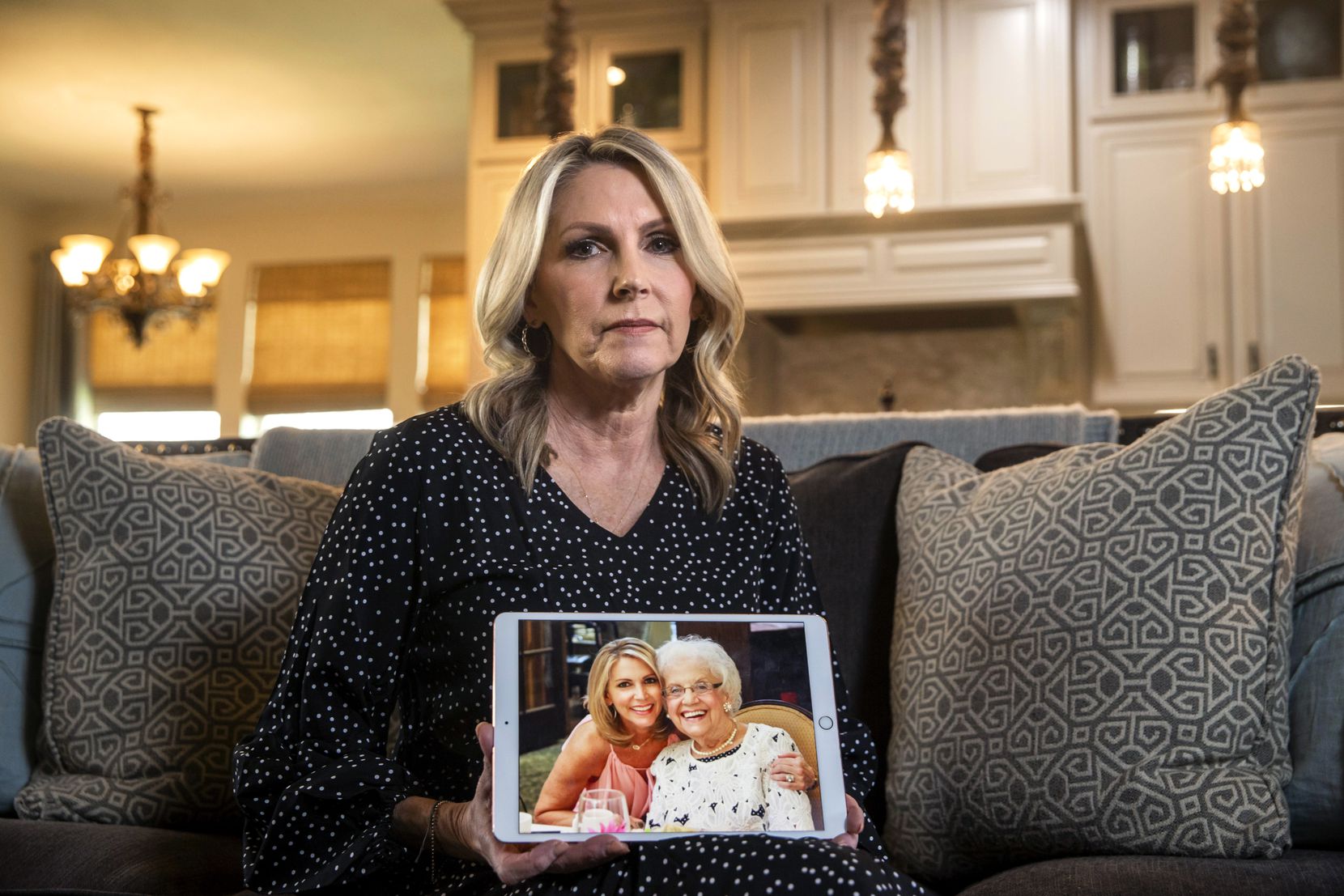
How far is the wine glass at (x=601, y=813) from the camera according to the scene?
971 millimetres

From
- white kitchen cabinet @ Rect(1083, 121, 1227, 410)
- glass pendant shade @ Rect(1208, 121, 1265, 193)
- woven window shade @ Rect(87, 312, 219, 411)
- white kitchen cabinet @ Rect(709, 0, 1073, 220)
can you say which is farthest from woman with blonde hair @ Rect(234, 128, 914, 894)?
woven window shade @ Rect(87, 312, 219, 411)

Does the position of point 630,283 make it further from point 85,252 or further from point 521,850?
point 85,252

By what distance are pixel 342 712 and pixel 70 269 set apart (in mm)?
5087

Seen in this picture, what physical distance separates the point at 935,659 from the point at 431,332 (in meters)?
6.09

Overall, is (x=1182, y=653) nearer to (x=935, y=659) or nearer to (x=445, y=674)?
(x=935, y=659)

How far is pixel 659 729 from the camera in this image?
1003 millimetres

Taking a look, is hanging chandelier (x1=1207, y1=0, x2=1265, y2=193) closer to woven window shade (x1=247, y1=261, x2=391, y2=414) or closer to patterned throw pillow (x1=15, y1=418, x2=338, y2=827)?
patterned throw pillow (x1=15, y1=418, x2=338, y2=827)

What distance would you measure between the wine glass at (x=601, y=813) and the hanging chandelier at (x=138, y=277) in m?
5.14

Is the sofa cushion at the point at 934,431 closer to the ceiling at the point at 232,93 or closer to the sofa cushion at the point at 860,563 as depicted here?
the sofa cushion at the point at 860,563

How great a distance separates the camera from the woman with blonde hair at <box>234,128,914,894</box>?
1.17 metres

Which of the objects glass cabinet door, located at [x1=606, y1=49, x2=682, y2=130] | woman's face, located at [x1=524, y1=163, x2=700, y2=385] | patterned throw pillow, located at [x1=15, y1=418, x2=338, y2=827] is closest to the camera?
woman's face, located at [x1=524, y1=163, x2=700, y2=385]

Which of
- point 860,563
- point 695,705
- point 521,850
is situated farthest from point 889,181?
point 521,850

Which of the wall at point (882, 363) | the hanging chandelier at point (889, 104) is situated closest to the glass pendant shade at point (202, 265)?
the wall at point (882, 363)

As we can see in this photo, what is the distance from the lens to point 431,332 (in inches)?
286
